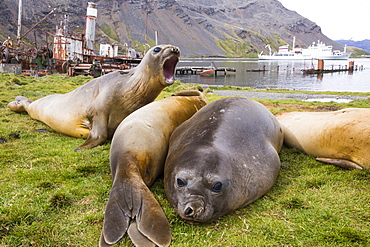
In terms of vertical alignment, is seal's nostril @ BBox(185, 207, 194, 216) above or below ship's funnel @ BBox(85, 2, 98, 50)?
below

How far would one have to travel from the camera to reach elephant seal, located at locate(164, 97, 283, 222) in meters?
3.53

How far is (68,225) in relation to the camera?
10.7 feet

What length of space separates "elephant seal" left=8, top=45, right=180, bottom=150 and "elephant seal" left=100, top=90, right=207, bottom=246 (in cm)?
70

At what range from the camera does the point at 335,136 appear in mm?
5371

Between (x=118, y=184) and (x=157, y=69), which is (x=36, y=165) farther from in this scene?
(x=157, y=69)

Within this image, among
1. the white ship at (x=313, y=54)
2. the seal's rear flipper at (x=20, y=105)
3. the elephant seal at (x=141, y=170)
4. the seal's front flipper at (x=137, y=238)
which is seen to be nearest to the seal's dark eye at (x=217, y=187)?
the elephant seal at (x=141, y=170)

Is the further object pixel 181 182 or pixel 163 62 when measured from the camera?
pixel 163 62

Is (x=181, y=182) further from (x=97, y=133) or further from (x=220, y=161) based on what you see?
(x=97, y=133)

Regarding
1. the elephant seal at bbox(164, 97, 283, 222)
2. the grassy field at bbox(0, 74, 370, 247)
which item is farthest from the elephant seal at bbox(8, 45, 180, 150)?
the elephant seal at bbox(164, 97, 283, 222)

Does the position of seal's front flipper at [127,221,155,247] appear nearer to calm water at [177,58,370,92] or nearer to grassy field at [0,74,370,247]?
grassy field at [0,74,370,247]

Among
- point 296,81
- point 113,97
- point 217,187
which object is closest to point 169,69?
point 113,97

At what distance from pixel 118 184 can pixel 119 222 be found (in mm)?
574

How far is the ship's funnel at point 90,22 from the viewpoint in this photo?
5003 cm

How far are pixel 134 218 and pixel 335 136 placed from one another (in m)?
3.82
